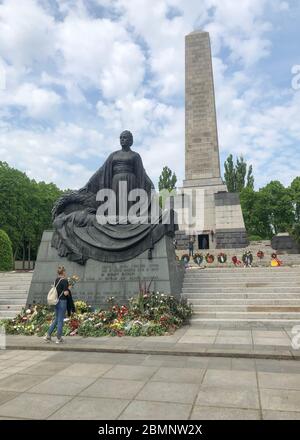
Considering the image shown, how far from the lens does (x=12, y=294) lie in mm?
14500

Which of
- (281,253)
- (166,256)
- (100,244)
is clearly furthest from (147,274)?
(281,253)

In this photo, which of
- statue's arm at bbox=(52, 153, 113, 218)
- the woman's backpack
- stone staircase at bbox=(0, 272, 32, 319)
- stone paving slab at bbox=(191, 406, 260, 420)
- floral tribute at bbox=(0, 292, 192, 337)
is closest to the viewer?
stone paving slab at bbox=(191, 406, 260, 420)

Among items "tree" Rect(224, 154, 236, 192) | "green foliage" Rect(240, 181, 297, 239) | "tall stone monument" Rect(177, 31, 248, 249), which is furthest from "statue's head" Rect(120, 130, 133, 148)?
"tree" Rect(224, 154, 236, 192)

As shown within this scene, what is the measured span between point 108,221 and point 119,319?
378cm

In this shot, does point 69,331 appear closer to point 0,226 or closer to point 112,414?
point 112,414

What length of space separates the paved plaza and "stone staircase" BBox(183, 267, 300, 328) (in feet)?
13.1

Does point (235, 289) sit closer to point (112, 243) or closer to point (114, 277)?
point (114, 277)

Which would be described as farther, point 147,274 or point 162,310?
point 147,274

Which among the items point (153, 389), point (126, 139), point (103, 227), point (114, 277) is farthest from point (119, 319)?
point (126, 139)

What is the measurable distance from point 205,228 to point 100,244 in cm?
2219

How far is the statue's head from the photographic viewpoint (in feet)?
45.3

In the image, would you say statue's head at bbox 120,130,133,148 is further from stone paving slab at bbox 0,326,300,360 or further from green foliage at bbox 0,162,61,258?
green foliage at bbox 0,162,61,258

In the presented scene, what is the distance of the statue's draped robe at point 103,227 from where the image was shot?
39.2 ft

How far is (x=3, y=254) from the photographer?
78.7 ft
